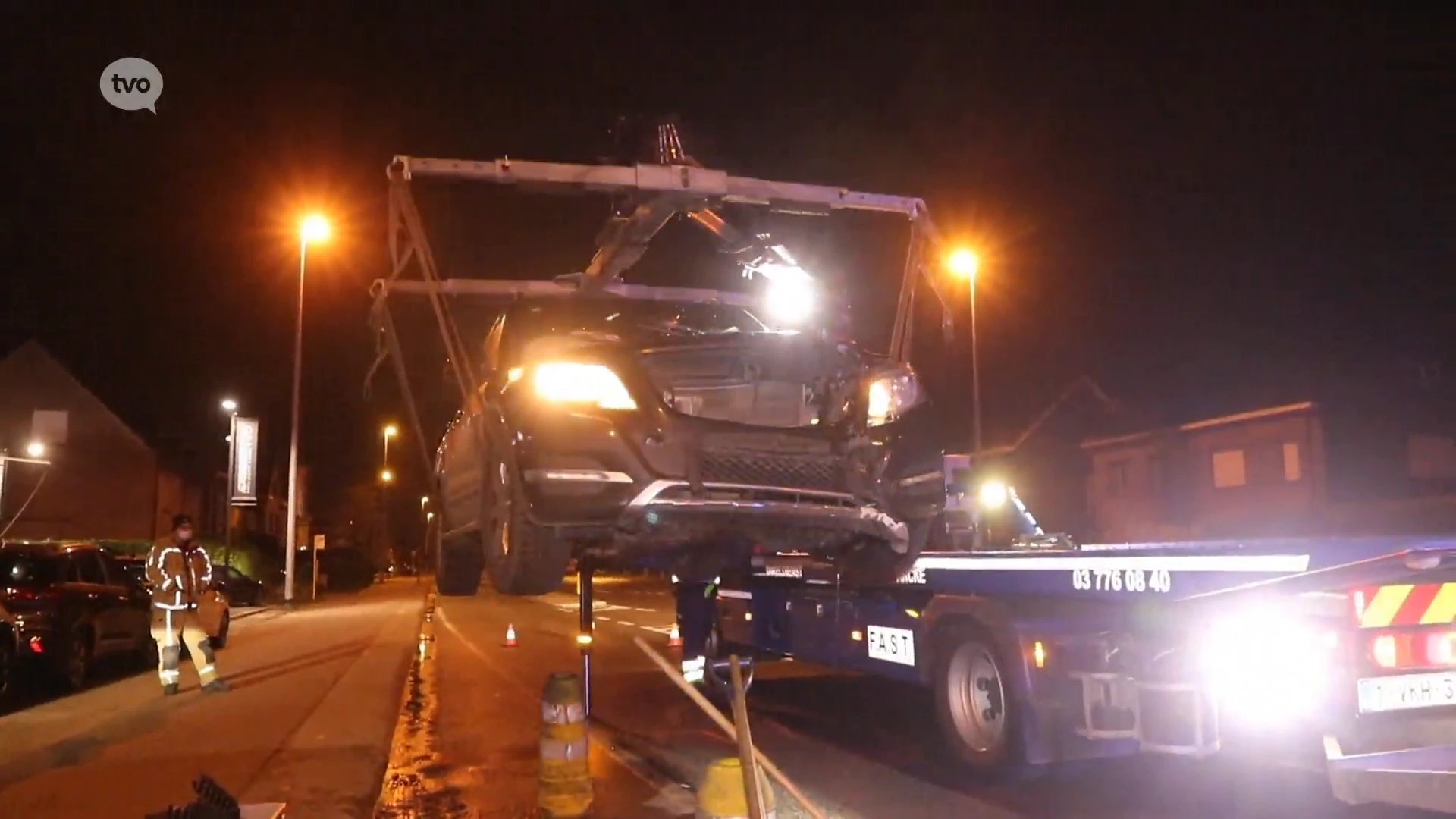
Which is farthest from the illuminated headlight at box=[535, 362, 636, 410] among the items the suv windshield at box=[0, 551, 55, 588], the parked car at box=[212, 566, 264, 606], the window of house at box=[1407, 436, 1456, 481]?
the window of house at box=[1407, 436, 1456, 481]

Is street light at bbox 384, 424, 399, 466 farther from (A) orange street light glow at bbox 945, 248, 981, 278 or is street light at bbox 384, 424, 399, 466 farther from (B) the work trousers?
(A) orange street light glow at bbox 945, 248, 981, 278

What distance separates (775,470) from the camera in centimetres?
470

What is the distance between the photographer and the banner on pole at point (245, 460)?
30.1 metres

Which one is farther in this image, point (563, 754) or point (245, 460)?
point (245, 460)

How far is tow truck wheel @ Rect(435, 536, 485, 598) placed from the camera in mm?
6250

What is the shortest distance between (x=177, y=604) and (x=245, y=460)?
21331mm

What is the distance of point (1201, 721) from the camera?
20.1 ft

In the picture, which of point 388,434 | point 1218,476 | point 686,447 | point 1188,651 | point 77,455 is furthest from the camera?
point 77,455

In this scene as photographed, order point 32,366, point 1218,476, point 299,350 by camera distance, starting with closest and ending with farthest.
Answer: point 299,350
point 1218,476
point 32,366

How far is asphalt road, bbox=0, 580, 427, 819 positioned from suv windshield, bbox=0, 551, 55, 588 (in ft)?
4.46

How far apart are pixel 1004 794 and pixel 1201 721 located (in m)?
1.51

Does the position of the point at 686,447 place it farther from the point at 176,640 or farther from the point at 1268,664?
the point at 176,640

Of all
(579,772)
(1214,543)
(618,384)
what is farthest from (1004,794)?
(618,384)

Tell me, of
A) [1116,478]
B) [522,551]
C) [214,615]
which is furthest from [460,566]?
[1116,478]
